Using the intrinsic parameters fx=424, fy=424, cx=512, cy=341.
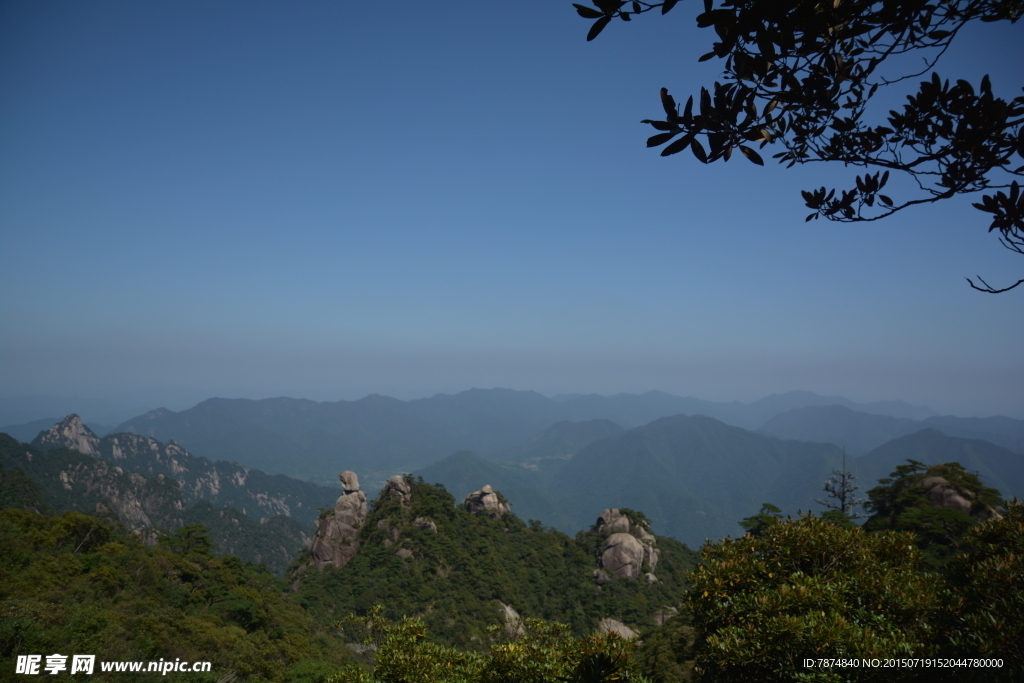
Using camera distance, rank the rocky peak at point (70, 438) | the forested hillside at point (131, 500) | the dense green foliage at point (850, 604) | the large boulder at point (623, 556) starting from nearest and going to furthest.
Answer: the dense green foliage at point (850, 604) → the large boulder at point (623, 556) → the forested hillside at point (131, 500) → the rocky peak at point (70, 438)

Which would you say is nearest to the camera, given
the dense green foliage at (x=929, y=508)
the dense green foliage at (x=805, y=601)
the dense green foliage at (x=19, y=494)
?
the dense green foliage at (x=805, y=601)

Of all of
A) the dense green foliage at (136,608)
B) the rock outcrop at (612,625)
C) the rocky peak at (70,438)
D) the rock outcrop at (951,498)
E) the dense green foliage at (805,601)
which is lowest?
the rocky peak at (70,438)

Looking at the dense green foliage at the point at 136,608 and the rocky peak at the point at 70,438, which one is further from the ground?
the dense green foliage at the point at 136,608

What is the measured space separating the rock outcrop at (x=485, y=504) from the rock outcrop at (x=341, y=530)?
11344mm

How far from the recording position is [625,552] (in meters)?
39.5

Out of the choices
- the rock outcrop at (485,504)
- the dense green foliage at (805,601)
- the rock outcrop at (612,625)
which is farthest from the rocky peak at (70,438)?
the dense green foliage at (805,601)

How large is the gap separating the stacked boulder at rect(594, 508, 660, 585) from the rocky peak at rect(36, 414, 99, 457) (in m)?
127

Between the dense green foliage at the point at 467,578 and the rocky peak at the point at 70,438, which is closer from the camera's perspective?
the dense green foliage at the point at 467,578

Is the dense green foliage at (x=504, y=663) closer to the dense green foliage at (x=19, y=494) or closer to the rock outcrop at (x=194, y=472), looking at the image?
the dense green foliage at (x=19, y=494)

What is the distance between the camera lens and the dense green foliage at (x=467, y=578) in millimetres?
32719

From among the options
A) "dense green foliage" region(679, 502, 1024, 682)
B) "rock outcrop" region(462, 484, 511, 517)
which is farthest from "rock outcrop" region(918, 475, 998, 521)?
"rock outcrop" region(462, 484, 511, 517)

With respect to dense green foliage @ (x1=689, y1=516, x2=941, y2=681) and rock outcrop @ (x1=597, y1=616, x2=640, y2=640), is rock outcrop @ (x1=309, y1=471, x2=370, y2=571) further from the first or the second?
dense green foliage @ (x1=689, y1=516, x2=941, y2=681)

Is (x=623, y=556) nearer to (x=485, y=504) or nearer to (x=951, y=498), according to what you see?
(x=485, y=504)

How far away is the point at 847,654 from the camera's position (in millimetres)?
5332
